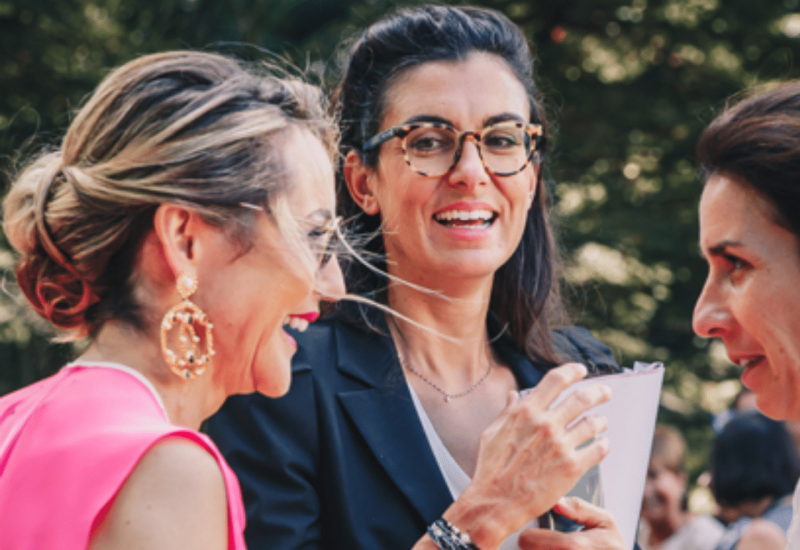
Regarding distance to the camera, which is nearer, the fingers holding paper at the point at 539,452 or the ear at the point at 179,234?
the ear at the point at 179,234

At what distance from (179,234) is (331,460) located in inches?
32.7

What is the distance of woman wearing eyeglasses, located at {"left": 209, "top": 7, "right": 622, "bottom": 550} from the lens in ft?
6.40

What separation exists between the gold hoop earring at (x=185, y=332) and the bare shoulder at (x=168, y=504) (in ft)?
0.76

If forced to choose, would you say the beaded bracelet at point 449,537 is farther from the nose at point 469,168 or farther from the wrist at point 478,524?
the nose at point 469,168

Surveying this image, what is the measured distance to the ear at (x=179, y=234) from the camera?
155 centimetres

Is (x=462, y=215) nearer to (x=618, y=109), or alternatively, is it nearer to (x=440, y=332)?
(x=440, y=332)

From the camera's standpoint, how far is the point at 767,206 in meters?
1.95

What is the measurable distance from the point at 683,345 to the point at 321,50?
391 cm

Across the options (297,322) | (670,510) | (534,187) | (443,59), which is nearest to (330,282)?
(297,322)

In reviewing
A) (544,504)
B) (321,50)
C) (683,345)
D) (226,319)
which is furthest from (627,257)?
(226,319)

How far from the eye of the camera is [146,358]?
156cm

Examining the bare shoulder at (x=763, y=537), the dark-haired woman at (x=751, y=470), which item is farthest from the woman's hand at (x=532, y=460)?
the dark-haired woman at (x=751, y=470)

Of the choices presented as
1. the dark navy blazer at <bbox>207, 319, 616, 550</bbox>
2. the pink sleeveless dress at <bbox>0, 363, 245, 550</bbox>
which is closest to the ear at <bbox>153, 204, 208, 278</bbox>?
the pink sleeveless dress at <bbox>0, 363, 245, 550</bbox>

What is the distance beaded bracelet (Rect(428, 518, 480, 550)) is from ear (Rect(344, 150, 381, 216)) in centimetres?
105
